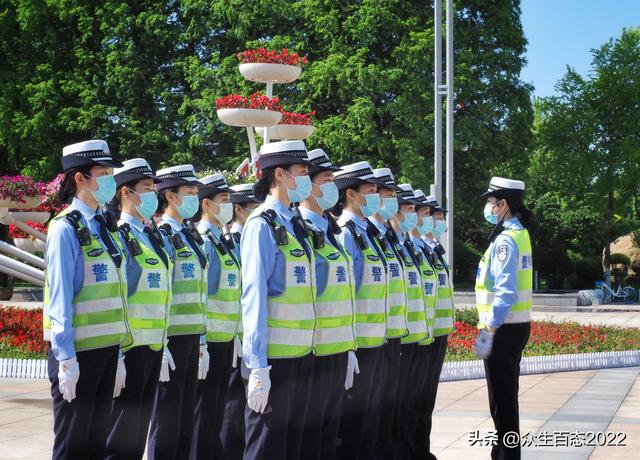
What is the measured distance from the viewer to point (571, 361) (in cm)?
1730

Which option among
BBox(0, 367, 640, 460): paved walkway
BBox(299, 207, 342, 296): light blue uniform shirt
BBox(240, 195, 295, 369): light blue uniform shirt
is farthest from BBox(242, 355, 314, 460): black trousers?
BBox(0, 367, 640, 460): paved walkway

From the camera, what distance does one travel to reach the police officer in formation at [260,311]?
625cm

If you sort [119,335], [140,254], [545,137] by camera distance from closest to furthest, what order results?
[119,335], [140,254], [545,137]

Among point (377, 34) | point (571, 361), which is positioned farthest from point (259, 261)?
point (377, 34)

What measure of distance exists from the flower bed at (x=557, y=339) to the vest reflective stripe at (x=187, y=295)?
9170 mm

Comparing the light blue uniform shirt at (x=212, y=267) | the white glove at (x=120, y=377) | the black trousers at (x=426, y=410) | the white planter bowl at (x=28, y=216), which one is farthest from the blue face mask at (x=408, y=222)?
the white planter bowl at (x=28, y=216)

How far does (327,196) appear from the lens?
6984 mm

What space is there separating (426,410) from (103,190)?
3.90 m

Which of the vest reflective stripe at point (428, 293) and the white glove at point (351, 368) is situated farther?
the vest reflective stripe at point (428, 293)

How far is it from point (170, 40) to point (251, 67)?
2334 centimetres

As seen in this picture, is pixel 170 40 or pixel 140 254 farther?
pixel 170 40

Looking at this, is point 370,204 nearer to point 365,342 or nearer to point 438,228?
point 365,342

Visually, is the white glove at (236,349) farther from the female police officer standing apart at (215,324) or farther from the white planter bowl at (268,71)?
the white planter bowl at (268,71)

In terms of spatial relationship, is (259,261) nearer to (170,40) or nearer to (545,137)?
(170,40)
